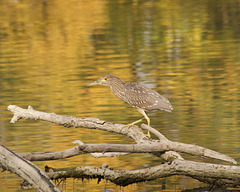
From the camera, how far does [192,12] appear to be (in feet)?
115

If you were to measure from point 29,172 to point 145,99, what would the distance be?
111 inches

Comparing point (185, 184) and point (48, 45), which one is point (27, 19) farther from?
point (185, 184)

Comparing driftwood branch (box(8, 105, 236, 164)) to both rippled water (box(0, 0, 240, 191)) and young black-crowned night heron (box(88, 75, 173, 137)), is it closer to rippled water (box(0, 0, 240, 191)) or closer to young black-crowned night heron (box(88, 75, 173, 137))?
young black-crowned night heron (box(88, 75, 173, 137))

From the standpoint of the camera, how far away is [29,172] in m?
7.16

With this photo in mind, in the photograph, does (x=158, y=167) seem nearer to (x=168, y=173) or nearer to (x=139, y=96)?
(x=168, y=173)

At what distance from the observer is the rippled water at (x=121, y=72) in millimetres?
10875

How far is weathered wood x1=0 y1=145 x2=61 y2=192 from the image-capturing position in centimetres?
711

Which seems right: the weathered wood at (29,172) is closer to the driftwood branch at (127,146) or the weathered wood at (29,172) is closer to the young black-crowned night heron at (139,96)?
the driftwood branch at (127,146)

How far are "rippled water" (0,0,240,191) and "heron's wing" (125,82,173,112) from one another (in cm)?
79

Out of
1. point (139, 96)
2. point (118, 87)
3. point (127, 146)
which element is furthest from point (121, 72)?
point (127, 146)

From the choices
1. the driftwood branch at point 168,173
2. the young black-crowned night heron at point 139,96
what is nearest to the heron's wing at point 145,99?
the young black-crowned night heron at point 139,96

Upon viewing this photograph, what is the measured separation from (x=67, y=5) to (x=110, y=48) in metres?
20.7

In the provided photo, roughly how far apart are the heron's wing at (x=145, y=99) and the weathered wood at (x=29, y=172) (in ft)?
8.88

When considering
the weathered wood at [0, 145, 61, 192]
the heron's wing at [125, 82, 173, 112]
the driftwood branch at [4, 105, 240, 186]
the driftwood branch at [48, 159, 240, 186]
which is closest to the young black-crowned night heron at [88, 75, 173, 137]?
the heron's wing at [125, 82, 173, 112]
